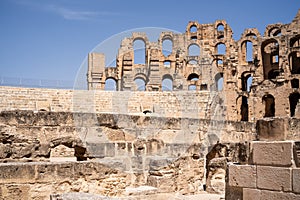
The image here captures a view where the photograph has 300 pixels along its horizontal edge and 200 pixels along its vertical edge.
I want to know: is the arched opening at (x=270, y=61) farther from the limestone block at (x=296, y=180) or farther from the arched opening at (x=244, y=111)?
the limestone block at (x=296, y=180)

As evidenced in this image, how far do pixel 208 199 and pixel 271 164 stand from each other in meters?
4.43

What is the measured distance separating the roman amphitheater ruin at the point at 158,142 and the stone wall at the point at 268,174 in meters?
0.01

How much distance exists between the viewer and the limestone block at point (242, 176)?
4711mm

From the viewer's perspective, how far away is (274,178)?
4.46 metres

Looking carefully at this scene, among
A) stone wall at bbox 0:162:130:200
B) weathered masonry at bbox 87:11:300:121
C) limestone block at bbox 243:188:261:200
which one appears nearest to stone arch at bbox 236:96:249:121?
weathered masonry at bbox 87:11:300:121

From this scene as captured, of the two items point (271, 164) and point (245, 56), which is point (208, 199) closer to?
point (271, 164)

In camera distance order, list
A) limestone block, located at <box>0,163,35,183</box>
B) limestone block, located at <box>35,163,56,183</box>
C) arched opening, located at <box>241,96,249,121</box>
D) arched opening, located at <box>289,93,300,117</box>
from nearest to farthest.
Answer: limestone block, located at <box>0,163,35,183</box> → limestone block, located at <box>35,163,56,183</box> → arched opening, located at <box>289,93,300,117</box> → arched opening, located at <box>241,96,249,121</box>

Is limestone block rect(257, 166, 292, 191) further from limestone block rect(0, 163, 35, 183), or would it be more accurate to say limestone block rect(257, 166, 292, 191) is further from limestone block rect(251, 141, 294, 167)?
limestone block rect(0, 163, 35, 183)

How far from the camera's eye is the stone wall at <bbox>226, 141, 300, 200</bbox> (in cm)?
431

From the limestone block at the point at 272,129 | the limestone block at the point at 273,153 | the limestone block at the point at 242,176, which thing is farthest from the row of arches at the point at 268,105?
the limestone block at the point at 273,153

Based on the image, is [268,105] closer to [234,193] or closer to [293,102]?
[293,102]

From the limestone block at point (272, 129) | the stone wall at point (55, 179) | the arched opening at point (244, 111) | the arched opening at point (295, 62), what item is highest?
the arched opening at point (295, 62)

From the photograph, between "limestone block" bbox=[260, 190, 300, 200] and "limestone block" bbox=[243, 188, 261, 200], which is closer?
"limestone block" bbox=[260, 190, 300, 200]

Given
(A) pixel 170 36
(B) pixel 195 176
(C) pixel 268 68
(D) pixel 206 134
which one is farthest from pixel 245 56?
(B) pixel 195 176
